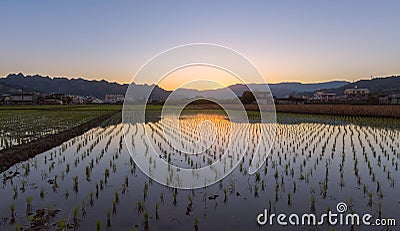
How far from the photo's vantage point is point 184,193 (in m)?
5.20

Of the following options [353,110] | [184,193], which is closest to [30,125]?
[184,193]

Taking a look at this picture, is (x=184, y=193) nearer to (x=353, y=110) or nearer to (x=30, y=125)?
(x=30, y=125)

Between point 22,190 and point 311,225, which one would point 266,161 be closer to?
point 311,225

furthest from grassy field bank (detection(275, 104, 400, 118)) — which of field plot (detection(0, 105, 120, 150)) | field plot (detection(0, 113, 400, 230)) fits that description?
field plot (detection(0, 105, 120, 150))

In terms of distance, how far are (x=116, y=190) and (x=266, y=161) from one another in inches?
167

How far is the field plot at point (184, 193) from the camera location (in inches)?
158

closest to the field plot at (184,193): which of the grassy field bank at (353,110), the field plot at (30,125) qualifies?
the field plot at (30,125)

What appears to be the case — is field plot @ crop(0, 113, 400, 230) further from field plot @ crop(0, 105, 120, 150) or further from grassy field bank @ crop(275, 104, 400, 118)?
grassy field bank @ crop(275, 104, 400, 118)

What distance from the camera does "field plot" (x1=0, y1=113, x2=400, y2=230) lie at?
13.1ft

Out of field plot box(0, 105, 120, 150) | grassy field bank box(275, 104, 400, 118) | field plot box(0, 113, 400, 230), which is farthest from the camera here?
grassy field bank box(275, 104, 400, 118)

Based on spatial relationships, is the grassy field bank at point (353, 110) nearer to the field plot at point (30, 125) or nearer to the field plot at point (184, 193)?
the field plot at point (184, 193)

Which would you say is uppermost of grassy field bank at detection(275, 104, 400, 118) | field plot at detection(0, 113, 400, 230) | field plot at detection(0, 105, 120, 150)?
grassy field bank at detection(275, 104, 400, 118)

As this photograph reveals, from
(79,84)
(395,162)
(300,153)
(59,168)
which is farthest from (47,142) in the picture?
(79,84)

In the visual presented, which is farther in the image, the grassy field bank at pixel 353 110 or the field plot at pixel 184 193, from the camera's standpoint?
the grassy field bank at pixel 353 110
